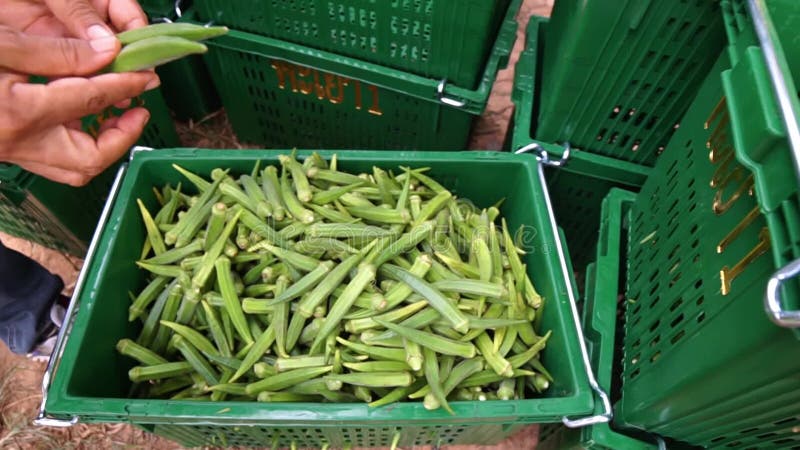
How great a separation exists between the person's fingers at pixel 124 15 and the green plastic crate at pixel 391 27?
2.12 feet

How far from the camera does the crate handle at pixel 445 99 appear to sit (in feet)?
7.93

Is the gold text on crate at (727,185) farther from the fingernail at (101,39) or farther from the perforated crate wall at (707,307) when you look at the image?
the fingernail at (101,39)

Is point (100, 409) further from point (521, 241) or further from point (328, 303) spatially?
point (521, 241)

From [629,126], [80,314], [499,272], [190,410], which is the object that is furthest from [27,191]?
[629,126]

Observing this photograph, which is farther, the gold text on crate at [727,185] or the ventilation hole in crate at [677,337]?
the ventilation hole in crate at [677,337]

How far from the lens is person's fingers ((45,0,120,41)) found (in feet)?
5.47

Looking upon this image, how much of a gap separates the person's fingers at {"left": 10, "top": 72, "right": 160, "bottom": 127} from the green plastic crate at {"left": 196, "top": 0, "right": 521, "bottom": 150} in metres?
0.99

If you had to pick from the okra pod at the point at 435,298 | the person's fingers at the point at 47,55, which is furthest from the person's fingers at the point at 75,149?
the okra pod at the point at 435,298

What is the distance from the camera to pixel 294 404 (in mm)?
1599

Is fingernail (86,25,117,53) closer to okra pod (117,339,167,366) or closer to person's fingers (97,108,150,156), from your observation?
person's fingers (97,108,150,156)

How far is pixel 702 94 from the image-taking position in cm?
166

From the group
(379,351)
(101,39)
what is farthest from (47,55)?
(379,351)

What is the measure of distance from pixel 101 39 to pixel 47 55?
0.68ft

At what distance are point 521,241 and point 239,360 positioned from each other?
3.70 feet
